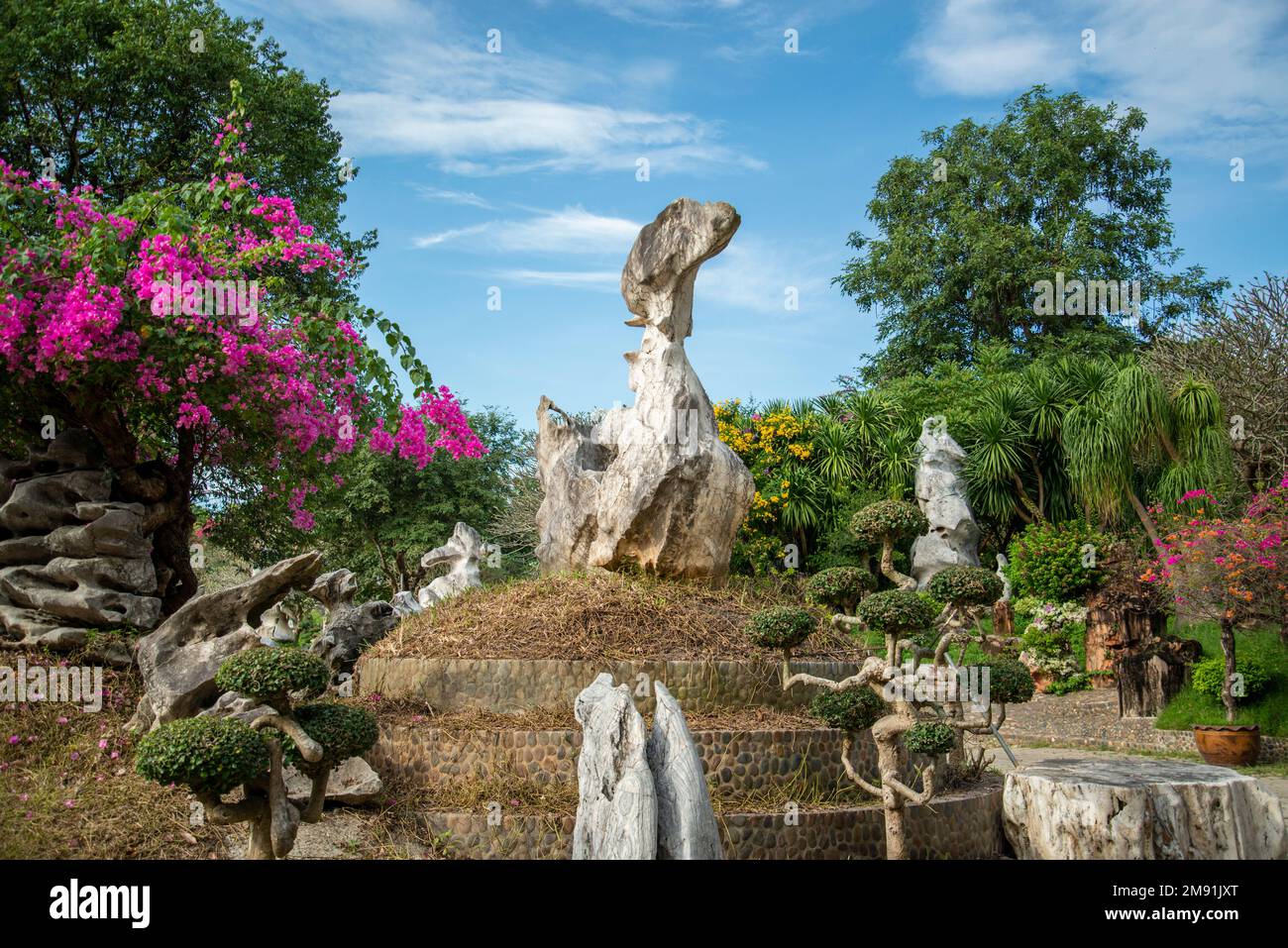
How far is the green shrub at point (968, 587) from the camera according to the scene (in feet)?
22.2

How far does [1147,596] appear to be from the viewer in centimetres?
1566

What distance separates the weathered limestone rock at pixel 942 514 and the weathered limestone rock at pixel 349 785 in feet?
53.9

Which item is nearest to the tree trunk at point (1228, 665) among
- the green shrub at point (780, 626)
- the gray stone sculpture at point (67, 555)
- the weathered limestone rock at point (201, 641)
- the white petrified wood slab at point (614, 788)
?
the green shrub at point (780, 626)

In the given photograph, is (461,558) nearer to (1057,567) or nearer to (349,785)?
(349,785)

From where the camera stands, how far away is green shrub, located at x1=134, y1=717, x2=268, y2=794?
527 centimetres

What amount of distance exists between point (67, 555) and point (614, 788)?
610 centimetres

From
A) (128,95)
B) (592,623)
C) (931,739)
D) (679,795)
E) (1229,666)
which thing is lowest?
(1229,666)

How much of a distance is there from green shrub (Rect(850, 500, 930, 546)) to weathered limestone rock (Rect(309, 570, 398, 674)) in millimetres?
5188

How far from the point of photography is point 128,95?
16.5m

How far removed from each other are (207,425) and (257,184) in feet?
28.5

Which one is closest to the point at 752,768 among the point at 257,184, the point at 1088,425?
the point at 257,184

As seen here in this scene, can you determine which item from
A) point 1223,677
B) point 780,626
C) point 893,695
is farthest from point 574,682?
point 1223,677

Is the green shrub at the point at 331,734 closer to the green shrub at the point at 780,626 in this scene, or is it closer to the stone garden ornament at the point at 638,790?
the stone garden ornament at the point at 638,790
